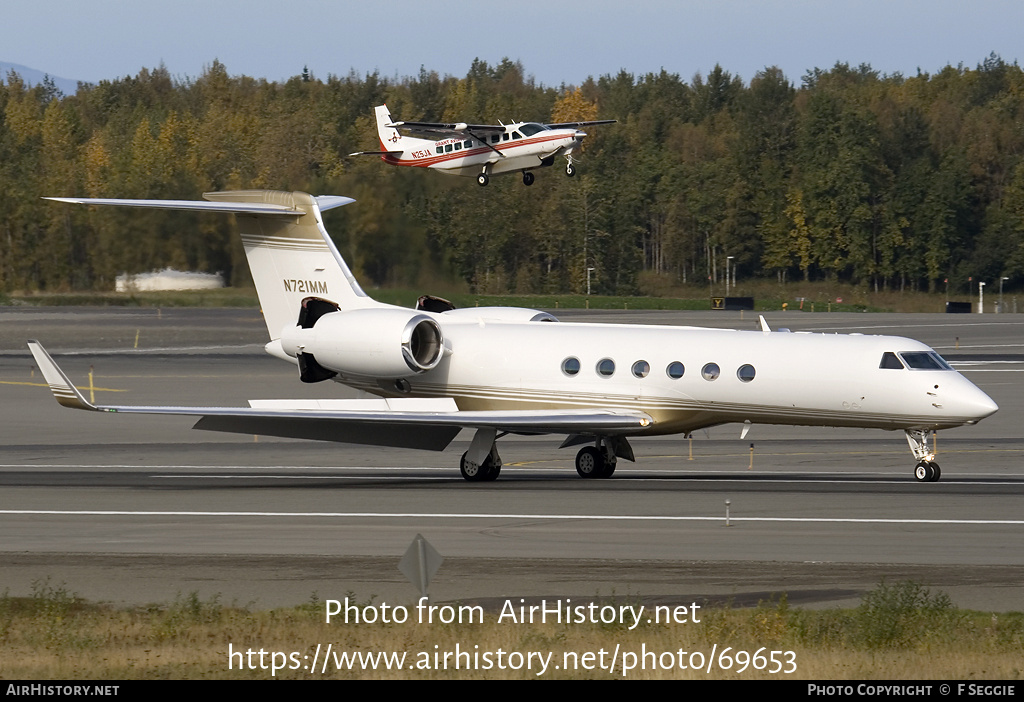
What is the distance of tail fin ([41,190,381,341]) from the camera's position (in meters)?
28.2

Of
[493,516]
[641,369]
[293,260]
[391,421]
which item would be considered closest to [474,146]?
[293,260]

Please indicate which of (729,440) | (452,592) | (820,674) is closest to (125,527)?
(452,592)

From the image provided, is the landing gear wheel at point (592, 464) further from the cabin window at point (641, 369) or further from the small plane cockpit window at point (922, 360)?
the small plane cockpit window at point (922, 360)

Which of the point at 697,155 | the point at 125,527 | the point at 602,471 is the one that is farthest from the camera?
the point at 697,155

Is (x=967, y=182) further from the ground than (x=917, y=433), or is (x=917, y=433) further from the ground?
(x=967, y=182)

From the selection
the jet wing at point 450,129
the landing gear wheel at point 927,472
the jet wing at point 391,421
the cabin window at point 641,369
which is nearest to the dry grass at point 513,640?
Answer: the jet wing at point 391,421

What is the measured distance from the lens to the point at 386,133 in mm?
58375

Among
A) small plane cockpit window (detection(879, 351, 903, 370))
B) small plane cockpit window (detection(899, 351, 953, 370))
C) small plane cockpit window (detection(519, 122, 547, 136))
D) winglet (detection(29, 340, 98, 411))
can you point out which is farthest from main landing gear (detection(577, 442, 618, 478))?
small plane cockpit window (detection(519, 122, 547, 136))

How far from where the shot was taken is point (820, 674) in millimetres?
10312

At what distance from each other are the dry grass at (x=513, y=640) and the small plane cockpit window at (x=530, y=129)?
50538mm

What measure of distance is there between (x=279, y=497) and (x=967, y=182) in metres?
110

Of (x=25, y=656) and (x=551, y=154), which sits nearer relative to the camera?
(x=25, y=656)

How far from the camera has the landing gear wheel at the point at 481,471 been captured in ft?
83.9

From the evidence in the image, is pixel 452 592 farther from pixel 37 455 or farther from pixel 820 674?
pixel 37 455
